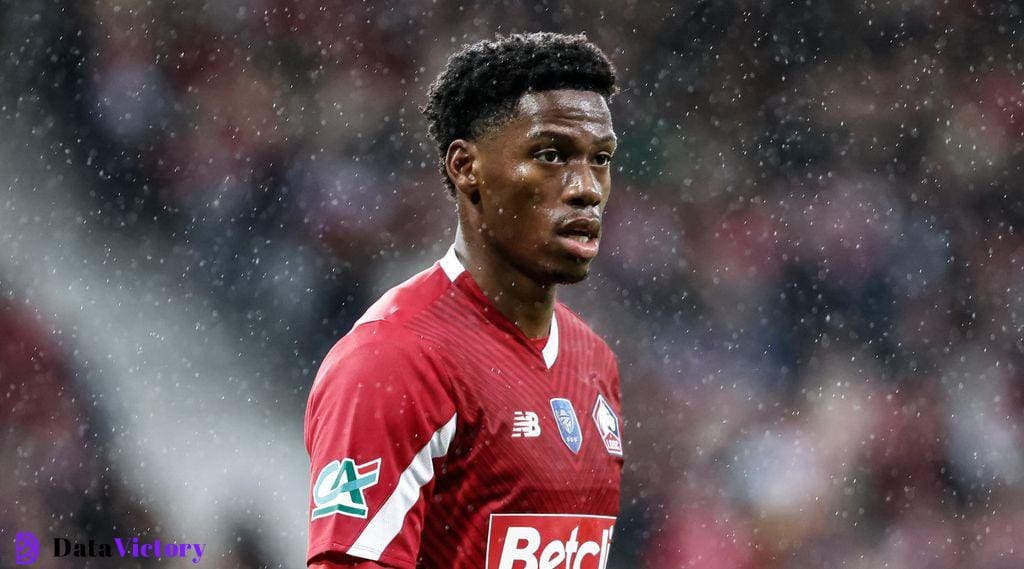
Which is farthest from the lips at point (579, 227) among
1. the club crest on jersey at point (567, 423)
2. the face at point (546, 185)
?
the club crest on jersey at point (567, 423)

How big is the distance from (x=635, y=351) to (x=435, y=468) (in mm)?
3901

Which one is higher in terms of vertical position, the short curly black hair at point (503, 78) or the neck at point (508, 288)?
the short curly black hair at point (503, 78)

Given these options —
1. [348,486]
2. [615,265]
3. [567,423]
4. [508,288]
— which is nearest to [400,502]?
[348,486]

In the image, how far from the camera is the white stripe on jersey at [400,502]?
2.03m

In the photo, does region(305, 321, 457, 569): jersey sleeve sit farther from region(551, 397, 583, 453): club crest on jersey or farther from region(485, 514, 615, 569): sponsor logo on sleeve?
region(551, 397, 583, 453): club crest on jersey

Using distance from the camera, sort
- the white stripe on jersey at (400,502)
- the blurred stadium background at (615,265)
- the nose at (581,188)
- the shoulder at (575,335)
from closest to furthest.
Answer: the white stripe on jersey at (400,502) → the nose at (581,188) → the shoulder at (575,335) → the blurred stadium background at (615,265)

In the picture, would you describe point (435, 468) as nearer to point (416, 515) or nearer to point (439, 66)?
point (416, 515)

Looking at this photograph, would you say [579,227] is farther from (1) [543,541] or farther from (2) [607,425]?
(1) [543,541]

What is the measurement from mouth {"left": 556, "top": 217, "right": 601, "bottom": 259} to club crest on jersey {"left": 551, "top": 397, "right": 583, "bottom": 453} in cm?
31

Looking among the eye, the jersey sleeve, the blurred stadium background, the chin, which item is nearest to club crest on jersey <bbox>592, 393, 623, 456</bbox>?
the chin

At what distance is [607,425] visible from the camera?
8.33ft

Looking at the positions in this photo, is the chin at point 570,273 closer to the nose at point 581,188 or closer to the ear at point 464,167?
the nose at point 581,188

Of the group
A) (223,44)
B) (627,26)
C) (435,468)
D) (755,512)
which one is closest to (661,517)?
(755,512)

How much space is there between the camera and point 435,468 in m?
2.18
